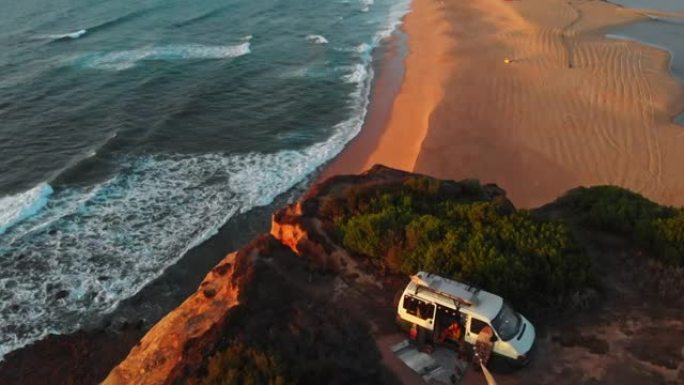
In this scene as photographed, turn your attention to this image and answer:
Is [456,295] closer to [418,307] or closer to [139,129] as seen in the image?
[418,307]

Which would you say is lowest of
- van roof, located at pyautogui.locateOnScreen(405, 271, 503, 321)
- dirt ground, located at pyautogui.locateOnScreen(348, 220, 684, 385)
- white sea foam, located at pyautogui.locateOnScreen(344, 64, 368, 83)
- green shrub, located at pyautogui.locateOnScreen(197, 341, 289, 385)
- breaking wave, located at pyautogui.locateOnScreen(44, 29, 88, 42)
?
white sea foam, located at pyautogui.locateOnScreen(344, 64, 368, 83)

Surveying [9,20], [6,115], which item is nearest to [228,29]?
[9,20]

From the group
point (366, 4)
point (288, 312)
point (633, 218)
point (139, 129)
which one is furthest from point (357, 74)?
point (288, 312)

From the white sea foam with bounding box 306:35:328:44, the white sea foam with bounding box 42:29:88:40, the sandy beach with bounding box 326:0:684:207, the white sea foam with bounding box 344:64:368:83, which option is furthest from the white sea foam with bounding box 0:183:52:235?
the white sea foam with bounding box 306:35:328:44

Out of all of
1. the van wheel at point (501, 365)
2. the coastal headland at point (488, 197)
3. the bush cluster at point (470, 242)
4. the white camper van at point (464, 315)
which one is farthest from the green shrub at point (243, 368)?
the bush cluster at point (470, 242)

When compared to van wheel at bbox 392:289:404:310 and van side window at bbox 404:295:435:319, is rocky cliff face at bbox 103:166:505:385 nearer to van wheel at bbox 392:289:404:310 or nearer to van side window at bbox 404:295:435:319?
van wheel at bbox 392:289:404:310

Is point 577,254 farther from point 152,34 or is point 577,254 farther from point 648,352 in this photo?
point 152,34

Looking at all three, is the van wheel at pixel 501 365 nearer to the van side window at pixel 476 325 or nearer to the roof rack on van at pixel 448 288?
the van side window at pixel 476 325
